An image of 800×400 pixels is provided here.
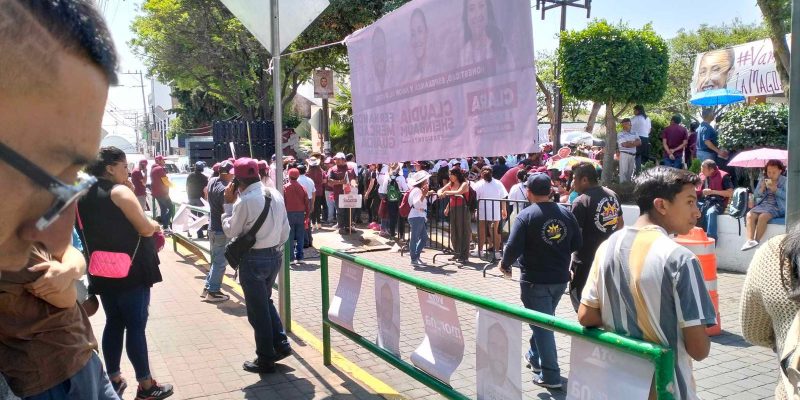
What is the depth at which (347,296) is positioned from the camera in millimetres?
5375

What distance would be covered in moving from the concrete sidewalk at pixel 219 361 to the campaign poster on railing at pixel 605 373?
2.43 m

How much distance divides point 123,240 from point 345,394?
2070mm

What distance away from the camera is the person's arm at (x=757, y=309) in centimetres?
258

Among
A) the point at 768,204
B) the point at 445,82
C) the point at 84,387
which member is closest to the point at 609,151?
the point at 768,204

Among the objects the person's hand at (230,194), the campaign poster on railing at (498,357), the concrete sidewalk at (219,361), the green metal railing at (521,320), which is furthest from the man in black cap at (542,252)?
the person's hand at (230,194)

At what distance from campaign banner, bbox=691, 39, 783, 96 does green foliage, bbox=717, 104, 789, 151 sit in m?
7.10

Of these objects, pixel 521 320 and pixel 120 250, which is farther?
pixel 120 250

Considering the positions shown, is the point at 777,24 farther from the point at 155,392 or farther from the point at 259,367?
the point at 155,392

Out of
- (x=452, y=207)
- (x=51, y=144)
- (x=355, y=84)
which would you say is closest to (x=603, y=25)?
(x=452, y=207)

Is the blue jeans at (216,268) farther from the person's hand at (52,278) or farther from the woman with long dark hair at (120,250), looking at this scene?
the person's hand at (52,278)

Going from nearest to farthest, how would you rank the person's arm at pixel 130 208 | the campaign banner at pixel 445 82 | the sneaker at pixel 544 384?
the campaign banner at pixel 445 82 → the person's arm at pixel 130 208 → the sneaker at pixel 544 384

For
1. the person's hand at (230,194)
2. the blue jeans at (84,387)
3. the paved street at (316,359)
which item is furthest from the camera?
the person's hand at (230,194)

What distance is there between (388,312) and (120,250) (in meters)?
1.98

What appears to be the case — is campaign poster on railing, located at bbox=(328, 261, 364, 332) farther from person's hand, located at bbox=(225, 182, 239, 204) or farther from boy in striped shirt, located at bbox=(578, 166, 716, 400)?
person's hand, located at bbox=(225, 182, 239, 204)
